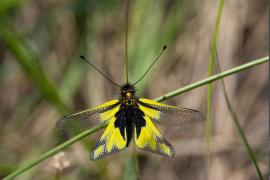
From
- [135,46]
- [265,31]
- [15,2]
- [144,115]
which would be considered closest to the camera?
[144,115]

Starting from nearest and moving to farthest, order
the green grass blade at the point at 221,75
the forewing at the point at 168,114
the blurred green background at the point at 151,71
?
the green grass blade at the point at 221,75 → the forewing at the point at 168,114 → the blurred green background at the point at 151,71

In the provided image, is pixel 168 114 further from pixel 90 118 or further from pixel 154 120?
pixel 90 118

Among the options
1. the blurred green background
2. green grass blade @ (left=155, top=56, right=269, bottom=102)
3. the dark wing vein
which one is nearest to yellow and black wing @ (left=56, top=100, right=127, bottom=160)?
the dark wing vein

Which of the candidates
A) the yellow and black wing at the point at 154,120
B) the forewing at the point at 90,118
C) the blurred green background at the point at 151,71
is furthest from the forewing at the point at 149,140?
the blurred green background at the point at 151,71

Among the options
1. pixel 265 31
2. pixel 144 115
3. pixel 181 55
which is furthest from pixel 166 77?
pixel 144 115

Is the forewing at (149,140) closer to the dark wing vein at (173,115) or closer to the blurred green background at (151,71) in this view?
the dark wing vein at (173,115)

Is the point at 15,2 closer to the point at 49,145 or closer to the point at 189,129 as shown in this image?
the point at 49,145
